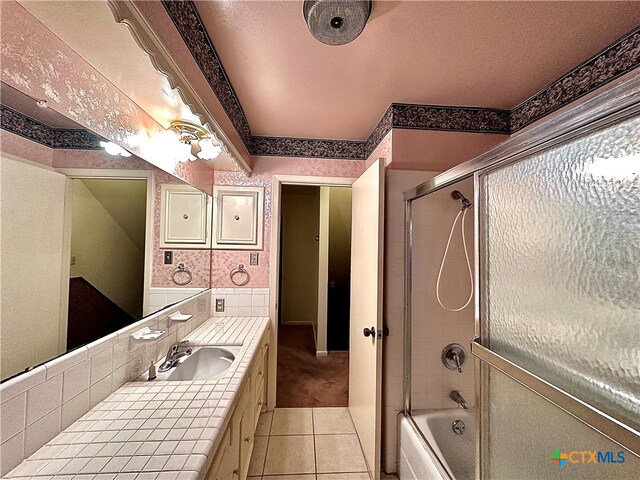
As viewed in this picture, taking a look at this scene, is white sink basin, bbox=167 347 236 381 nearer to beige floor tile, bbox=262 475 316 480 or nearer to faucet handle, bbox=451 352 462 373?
beige floor tile, bbox=262 475 316 480

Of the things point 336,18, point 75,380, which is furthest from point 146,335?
point 336,18

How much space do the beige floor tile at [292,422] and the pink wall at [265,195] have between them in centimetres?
110

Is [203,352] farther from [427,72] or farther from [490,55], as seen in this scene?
[490,55]

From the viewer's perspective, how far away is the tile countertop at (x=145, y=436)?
692 mm

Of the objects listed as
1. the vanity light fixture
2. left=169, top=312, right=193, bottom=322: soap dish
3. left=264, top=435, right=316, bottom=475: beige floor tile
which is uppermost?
the vanity light fixture

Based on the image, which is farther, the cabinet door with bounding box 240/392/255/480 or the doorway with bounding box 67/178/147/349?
the cabinet door with bounding box 240/392/255/480

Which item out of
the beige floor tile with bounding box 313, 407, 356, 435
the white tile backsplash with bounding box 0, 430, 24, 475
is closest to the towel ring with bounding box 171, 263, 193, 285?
the white tile backsplash with bounding box 0, 430, 24, 475

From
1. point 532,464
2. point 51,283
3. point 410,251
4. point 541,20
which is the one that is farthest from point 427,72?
point 51,283

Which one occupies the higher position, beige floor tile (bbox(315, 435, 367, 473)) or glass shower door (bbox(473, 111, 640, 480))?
glass shower door (bbox(473, 111, 640, 480))

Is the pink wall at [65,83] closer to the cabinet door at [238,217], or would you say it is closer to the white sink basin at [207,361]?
the cabinet door at [238,217]

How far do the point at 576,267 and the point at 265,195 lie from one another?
2034 mm

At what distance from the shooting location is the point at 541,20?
107 centimetres

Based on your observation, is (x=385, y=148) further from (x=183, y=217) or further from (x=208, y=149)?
(x=183, y=217)

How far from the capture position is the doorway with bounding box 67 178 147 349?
909 mm
